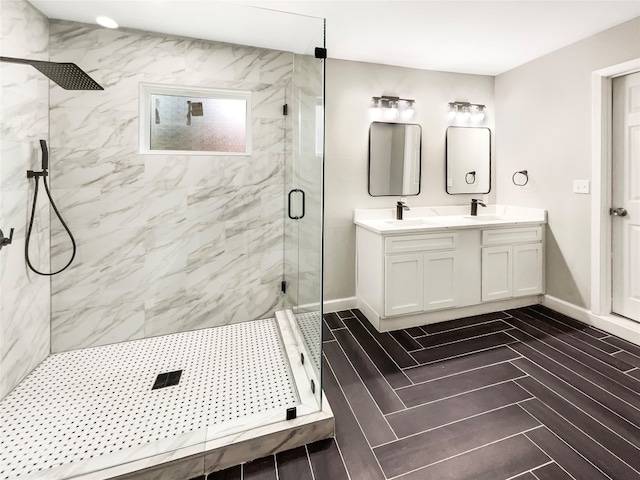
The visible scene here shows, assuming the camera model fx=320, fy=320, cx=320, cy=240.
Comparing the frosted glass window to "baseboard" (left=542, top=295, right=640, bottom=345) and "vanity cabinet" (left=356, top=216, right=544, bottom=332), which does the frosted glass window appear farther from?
"baseboard" (left=542, top=295, right=640, bottom=345)

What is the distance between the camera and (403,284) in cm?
265

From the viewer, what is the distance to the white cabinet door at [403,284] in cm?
261

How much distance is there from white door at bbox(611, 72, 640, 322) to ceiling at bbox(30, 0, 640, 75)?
0.57 meters

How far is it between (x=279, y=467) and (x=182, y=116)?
2.43m

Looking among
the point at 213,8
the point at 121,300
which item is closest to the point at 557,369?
the point at 121,300

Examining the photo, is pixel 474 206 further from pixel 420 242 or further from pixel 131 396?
pixel 131 396

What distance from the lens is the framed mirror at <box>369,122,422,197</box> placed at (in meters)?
3.12

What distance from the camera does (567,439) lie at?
4.93 feet

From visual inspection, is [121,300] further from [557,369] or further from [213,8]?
[557,369]

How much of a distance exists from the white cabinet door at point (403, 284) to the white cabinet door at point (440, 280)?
2.3 inches

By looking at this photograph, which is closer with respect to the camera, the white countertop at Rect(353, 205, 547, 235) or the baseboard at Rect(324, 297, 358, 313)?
the white countertop at Rect(353, 205, 547, 235)

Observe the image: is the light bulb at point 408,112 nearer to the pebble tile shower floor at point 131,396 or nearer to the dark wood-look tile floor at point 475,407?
the dark wood-look tile floor at point 475,407

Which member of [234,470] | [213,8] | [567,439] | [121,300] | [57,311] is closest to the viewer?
[234,470]

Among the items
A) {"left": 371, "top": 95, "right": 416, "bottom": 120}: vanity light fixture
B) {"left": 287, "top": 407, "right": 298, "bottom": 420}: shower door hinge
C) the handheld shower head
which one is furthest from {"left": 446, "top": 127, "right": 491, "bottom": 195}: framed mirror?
the handheld shower head
